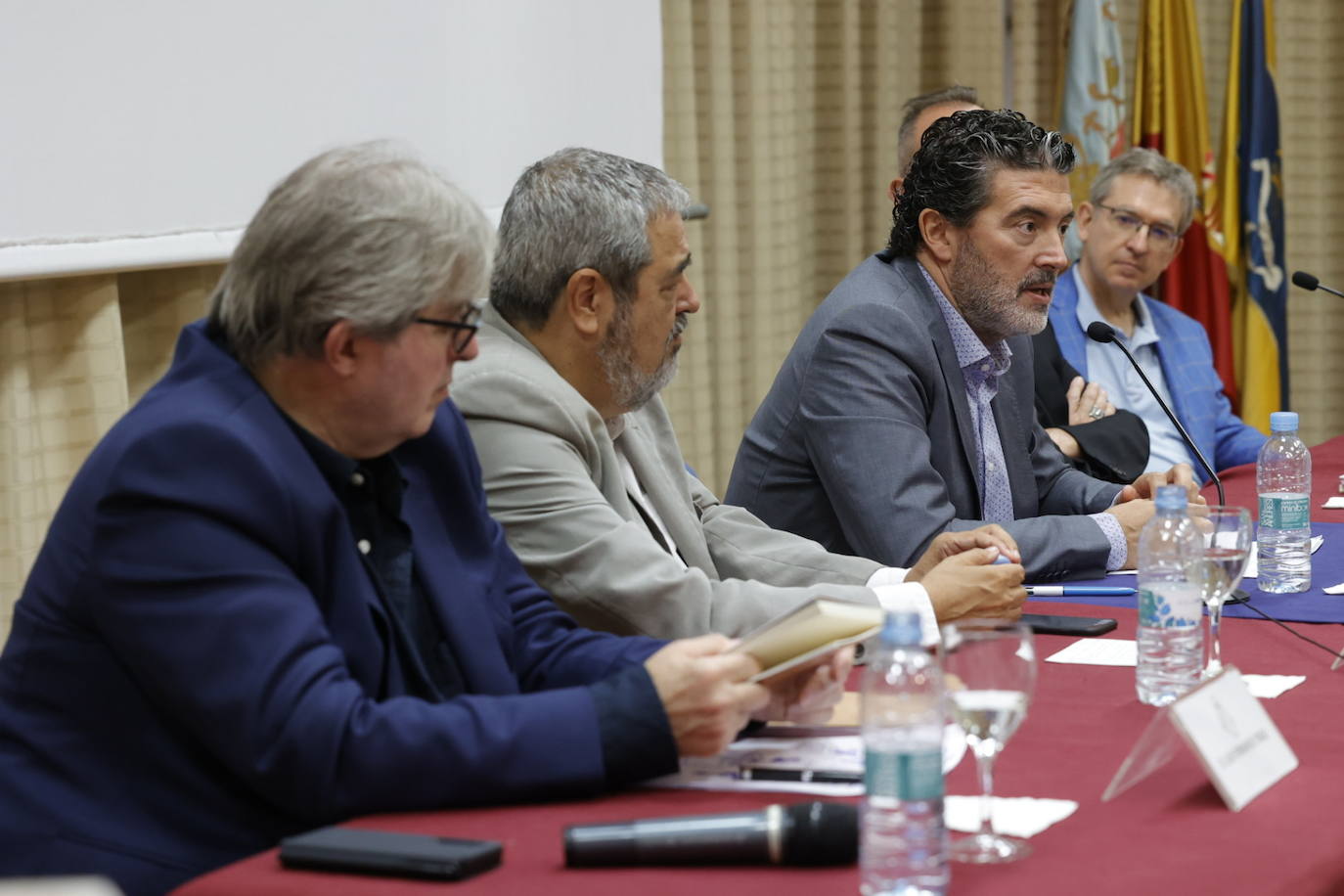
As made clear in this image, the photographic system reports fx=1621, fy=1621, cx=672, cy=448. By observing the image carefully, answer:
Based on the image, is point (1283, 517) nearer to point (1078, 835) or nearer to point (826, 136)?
point (1078, 835)

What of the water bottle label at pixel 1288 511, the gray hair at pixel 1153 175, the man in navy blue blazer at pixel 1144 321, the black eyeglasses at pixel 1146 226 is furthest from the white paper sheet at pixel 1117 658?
the gray hair at pixel 1153 175

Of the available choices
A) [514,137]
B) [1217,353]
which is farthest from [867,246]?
[514,137]

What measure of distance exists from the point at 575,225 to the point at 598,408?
0.86 feet

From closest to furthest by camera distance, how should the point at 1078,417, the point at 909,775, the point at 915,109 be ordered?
the point at 909,775
the point at 1078,417
the point at 915,109

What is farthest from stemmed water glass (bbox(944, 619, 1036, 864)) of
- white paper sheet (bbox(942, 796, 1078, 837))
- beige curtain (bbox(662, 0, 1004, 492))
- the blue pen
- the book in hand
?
beige curtain (bbox(662, 0, 1004, 492))

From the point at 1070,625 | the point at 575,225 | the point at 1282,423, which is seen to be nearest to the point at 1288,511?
the point at 1282,423

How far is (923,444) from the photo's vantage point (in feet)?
8.74

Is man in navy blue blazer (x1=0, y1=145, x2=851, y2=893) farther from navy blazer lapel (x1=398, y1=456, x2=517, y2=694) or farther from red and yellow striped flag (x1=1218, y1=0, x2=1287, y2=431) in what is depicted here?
red and yellow striped flag (x1=1218, y1=0, x2=1287, y2=431)

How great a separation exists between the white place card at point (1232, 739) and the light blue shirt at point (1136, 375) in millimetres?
2602

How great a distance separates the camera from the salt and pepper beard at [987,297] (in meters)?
2.89

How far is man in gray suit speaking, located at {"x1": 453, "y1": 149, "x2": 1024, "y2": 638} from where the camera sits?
80.0 inches

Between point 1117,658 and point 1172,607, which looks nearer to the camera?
point 1172,607

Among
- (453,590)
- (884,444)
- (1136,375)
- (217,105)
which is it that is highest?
(217,105)

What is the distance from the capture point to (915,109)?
4363 mm
